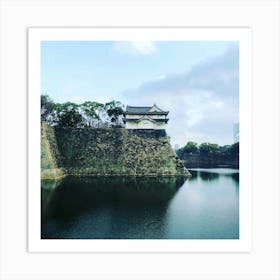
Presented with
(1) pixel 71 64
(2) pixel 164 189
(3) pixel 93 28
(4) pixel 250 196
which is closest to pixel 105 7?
(3) pixel 93 28

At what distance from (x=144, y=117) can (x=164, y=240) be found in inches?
115

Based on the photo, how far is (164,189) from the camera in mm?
5727

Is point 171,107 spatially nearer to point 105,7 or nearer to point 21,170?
point 105,7

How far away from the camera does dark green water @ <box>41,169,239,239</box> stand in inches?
A: 147

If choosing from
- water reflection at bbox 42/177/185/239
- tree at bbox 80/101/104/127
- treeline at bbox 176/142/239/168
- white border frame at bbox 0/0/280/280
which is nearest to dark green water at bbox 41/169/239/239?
water reflection at bbox 42/177/185/239

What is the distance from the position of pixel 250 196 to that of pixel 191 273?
1014mm

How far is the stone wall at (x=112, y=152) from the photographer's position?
19.2 ft

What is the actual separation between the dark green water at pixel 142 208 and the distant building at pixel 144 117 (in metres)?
1.09

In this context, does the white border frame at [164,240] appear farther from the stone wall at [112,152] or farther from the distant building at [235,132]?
the stone wall at [112,152]

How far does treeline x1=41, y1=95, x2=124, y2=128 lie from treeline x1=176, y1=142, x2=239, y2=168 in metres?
1.24

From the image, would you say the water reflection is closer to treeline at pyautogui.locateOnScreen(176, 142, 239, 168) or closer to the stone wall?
the stone wall

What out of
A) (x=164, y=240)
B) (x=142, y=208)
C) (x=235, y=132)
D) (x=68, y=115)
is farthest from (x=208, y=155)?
(x=68, y=115)

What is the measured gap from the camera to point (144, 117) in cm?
598

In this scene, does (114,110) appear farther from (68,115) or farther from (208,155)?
(208,155)
